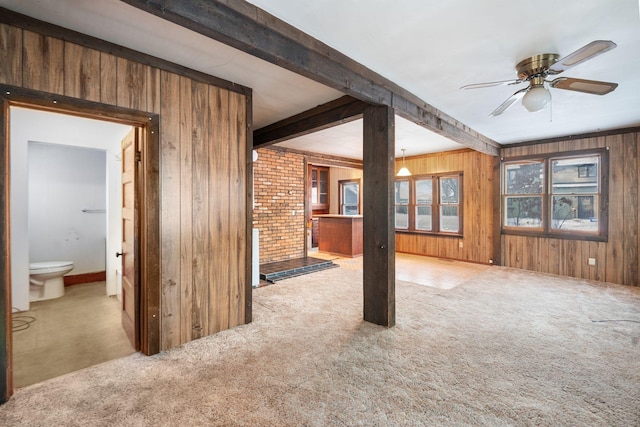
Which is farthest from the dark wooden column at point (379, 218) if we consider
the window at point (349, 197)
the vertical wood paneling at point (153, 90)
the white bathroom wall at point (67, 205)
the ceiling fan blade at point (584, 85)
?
the window at point (349, 197)

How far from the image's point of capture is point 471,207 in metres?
6.44

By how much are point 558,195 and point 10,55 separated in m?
7.23

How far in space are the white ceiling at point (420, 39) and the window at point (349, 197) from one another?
243 inches

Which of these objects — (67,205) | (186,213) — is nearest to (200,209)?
(186,213)

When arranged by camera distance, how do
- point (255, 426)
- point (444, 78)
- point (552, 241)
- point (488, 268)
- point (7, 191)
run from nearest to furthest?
1. point (255, 426)
2. point (7, 191)
3. point (444, 78)
4. point (552, 241)
5. point (488, 268)

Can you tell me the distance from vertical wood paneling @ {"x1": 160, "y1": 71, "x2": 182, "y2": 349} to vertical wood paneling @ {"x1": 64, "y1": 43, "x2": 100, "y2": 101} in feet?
1.48

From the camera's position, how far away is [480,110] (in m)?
3.81

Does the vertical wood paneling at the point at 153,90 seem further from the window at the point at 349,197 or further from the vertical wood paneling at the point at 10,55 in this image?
the window at the point at 349,197

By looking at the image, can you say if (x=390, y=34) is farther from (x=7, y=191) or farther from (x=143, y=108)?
(x=7, y=191)

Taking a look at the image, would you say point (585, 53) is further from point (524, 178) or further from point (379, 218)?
point (524, 178)

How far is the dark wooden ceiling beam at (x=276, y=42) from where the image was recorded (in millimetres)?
1546

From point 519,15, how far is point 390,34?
824 millimetres

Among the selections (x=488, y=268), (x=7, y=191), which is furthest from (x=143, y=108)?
(x=488, y=268)

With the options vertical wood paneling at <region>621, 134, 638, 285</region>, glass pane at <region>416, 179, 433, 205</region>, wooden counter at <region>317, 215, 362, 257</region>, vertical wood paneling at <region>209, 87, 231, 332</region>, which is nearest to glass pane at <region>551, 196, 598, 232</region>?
vertical wood paneling at <region>621, 134, 638, 285</region>
